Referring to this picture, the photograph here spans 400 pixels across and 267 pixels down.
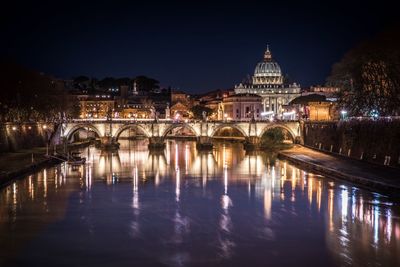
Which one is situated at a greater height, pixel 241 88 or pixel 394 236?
pixel 241 88

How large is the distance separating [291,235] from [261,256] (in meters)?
2.97

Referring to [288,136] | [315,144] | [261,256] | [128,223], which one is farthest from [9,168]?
[288,136]

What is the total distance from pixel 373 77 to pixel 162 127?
31706 mm

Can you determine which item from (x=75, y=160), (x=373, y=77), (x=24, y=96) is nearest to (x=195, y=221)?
(x=373, y=77)

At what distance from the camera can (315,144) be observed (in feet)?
188

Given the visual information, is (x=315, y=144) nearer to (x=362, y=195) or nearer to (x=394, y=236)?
(x=362, y=195)

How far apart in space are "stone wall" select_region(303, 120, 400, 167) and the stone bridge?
10514mm

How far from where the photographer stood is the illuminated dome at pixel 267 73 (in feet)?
474

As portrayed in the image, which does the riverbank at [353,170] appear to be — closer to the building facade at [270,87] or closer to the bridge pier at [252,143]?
the bridge pier at [252,143]

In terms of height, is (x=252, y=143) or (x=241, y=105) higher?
(x=241, y=105)

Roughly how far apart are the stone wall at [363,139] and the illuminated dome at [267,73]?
3474 inches

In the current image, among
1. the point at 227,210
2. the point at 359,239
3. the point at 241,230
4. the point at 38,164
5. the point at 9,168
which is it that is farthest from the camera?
the point at 38,164

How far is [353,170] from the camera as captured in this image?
36.2 metres

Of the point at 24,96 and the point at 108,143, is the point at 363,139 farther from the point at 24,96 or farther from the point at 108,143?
the point at 108,143
